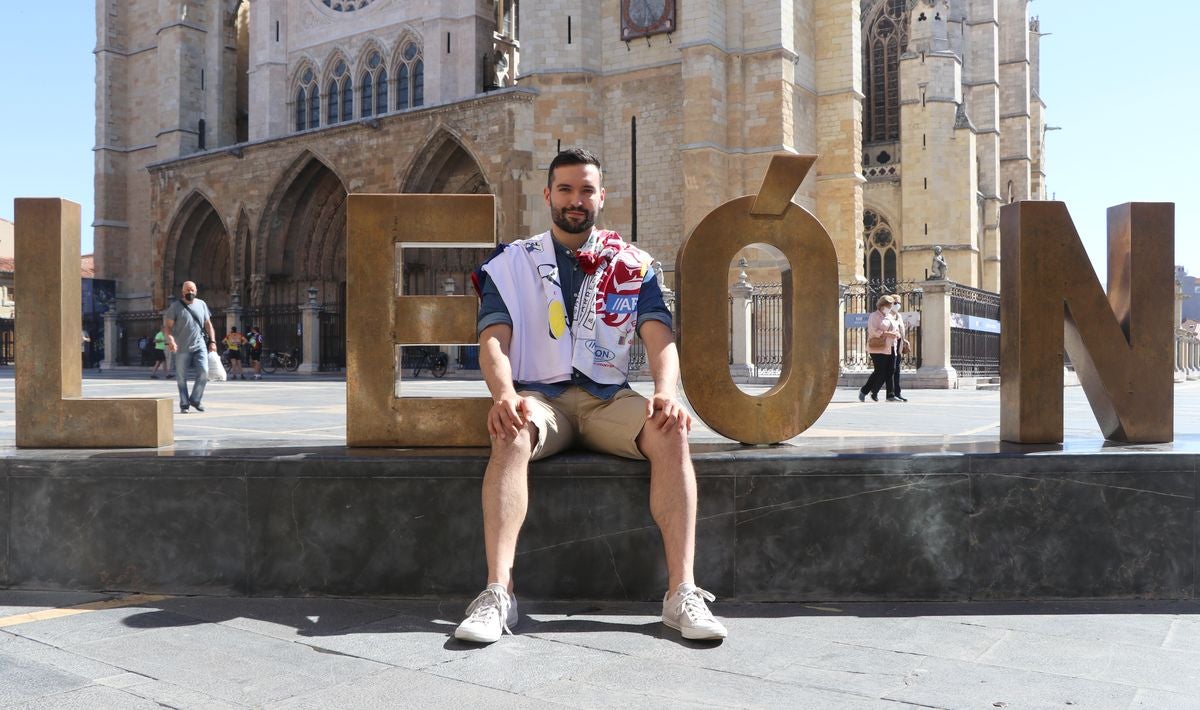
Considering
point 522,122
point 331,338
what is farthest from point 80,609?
point 331,338

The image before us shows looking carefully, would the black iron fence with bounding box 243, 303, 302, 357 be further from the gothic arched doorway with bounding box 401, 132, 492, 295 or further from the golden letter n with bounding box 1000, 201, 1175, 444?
the golden letter n with bounding box 1000, 201, 1175, 444

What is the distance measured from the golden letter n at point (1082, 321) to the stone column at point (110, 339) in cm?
3176

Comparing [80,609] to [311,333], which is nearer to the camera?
[80,609]

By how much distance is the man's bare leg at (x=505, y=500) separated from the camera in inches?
117

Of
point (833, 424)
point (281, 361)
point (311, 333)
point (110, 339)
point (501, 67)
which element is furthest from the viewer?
point (110, 339)

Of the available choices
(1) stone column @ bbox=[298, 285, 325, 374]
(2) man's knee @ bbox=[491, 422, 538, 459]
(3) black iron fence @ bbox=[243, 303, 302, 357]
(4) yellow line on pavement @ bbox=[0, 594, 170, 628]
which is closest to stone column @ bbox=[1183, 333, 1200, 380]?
(1) stone column @ bbox=[298, 285, 325, 374]

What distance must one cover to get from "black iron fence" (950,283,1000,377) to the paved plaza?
16631 millimetres

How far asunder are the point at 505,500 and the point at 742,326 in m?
16.8

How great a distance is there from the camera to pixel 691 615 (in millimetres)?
2844

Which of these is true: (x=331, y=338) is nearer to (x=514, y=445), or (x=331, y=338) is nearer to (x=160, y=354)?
(x=160, y=354)

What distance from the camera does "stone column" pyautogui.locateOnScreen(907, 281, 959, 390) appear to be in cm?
1831

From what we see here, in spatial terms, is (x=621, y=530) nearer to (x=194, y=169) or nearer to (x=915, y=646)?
(x=915, y=646)

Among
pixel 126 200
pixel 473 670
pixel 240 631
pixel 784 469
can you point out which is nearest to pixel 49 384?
pixel 240 631

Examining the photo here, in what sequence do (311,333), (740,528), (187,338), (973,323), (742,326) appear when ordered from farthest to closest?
1. (311,333)
2. (973,323)
3. (742,326)
4. (187,338)
5. (740,528)
